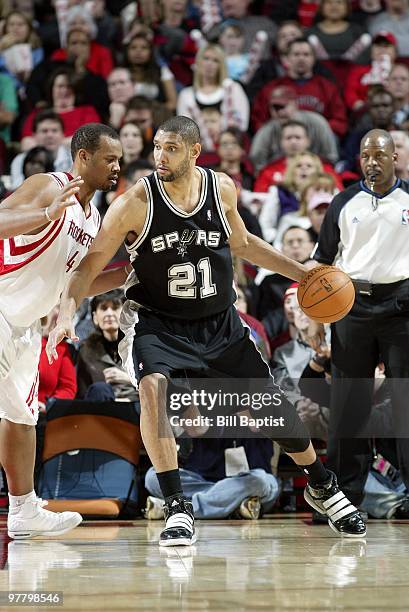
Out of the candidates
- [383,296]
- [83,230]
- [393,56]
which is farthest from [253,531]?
[393,56]

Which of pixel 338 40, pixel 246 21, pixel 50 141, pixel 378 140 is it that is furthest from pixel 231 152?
pixel 378 140

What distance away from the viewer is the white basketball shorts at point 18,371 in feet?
16.1

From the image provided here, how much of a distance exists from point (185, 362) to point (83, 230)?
33.0 inches

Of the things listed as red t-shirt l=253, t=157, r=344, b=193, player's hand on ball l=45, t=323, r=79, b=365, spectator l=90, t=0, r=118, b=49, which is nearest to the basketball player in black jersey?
player's hand on ball l=45, t=323, r=79, b=365

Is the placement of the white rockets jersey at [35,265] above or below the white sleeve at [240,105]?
below

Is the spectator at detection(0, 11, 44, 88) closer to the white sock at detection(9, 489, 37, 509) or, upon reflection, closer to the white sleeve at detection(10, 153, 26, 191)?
the white sleeve at detection(10, 153, 26, 191)

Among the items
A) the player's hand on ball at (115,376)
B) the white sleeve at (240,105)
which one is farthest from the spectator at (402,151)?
the player's hand on ball at (115,376)

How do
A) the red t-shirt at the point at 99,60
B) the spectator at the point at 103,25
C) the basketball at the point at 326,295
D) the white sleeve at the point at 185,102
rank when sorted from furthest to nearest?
1. the spectator at the point at 103,25
2. the red t-shirt at the point at 99,60
3. the white sleeve at the point at 185,102
4. the basketball at the point at 326,295

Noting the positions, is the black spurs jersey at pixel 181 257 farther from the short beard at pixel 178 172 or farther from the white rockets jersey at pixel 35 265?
the white rockets jersey at pixel 35 265

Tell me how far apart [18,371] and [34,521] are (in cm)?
77

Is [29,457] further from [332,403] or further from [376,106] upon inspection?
[376,106]

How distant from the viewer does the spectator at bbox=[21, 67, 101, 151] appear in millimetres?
10141

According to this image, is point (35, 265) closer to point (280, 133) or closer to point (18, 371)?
point (18, 371)

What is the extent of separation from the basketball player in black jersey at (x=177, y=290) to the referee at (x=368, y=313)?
2.38ft
